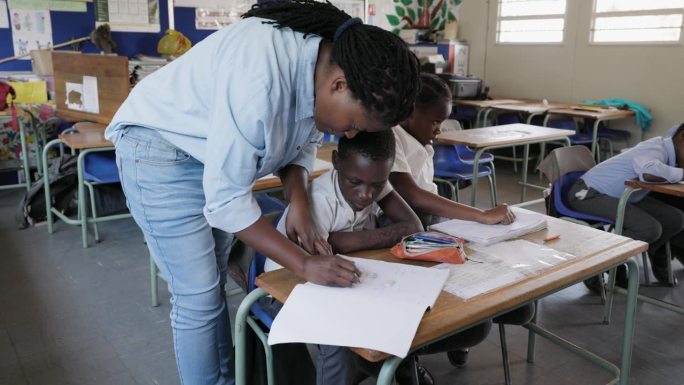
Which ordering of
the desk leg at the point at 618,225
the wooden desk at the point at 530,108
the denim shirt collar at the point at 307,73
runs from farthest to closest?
the wooden desk at the point at 530,108
the desk leg at the point at 618,225
the denim shirt collar at the point at 307,73

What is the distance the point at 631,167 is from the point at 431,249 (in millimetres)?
1748

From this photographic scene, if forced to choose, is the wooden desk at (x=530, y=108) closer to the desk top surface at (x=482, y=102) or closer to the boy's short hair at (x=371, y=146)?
the desk top surface at (x=482, y=102)

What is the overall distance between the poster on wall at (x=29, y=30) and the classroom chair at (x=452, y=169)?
337 centimetres

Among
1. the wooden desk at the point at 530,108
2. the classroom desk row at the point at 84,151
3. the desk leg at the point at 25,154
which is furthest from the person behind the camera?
the wooden desk at the point at 530,108

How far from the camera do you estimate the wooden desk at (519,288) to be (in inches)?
38.6

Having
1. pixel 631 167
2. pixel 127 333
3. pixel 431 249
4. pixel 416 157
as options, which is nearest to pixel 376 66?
pixel 431 249

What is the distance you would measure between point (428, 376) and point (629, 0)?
4.99 metres

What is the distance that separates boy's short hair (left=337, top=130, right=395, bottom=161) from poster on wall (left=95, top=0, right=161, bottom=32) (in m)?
4.22

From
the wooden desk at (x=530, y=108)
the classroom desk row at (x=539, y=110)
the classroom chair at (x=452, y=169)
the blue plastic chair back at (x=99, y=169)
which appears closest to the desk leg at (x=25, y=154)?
the blue plastic chair back at (x=99, y=169)

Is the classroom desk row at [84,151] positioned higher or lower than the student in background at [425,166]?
lower

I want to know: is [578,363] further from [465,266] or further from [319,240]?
[319,240]

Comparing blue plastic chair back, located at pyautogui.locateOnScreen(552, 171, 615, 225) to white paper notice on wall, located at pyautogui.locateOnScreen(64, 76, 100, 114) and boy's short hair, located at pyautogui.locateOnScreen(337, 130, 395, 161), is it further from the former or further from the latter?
white paper notice on wall, located at pyautogui.locateOnScreen(64, 76, 100, 114)

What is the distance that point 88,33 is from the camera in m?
4.86

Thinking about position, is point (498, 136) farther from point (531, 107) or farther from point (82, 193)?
point (82, 193)
